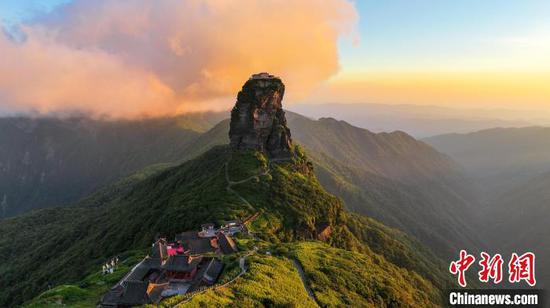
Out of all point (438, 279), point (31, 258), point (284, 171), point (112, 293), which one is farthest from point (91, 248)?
point (438, 279)

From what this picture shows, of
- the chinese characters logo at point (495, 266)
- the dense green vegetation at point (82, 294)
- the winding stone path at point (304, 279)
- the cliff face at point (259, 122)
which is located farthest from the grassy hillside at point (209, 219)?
the chinese characters logo at point (495, 266)

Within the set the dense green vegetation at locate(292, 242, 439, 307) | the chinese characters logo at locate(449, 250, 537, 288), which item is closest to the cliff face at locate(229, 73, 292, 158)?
the dense green vegetation at locate(292, 242, 439, 307)

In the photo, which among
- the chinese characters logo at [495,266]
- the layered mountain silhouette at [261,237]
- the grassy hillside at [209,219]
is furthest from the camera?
the grassy hillside at [209,219]

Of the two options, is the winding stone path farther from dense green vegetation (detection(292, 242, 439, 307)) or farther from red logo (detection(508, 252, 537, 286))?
red logo (detection(508, 252, 537, 286))

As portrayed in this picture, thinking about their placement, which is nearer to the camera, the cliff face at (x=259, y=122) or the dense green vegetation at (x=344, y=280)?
the dense green vegetation at (x=344, y=280)

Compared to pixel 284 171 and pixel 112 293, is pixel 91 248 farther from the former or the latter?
pixel 112 293

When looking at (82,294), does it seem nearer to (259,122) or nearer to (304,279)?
(304,279)

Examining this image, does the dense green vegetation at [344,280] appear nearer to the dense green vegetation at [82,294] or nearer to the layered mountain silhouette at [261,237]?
Result: the layered mountain silhouette at [261,237]
